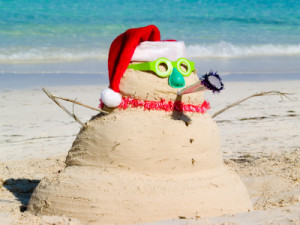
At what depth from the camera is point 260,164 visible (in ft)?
19.7

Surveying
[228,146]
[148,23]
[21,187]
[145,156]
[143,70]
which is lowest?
[21,187]

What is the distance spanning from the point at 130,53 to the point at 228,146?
10.5 ft

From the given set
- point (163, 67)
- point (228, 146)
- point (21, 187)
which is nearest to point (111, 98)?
point (163, 67)

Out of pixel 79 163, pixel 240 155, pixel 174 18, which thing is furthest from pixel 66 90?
pixel 174 18

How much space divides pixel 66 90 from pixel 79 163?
642cm

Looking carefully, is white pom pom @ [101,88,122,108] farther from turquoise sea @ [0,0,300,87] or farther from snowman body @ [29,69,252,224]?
turquoise sea @ [0,0,300,87]

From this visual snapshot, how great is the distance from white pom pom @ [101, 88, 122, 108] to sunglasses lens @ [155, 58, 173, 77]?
33 cm

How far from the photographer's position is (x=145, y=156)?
3953mm

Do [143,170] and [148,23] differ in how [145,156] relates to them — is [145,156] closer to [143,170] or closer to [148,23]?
[143,170]

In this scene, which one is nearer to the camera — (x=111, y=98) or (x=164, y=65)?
(x=111, y=98)

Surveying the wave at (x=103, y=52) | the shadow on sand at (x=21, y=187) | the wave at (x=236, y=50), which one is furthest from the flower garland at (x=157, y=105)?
the wave at (x=236, y=50)

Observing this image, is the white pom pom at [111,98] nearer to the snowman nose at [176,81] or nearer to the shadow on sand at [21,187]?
the snowman nose at [176,81]

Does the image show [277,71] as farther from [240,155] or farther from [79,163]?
[79,163]

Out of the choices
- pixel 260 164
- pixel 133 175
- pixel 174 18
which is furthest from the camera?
pixel 174 18
